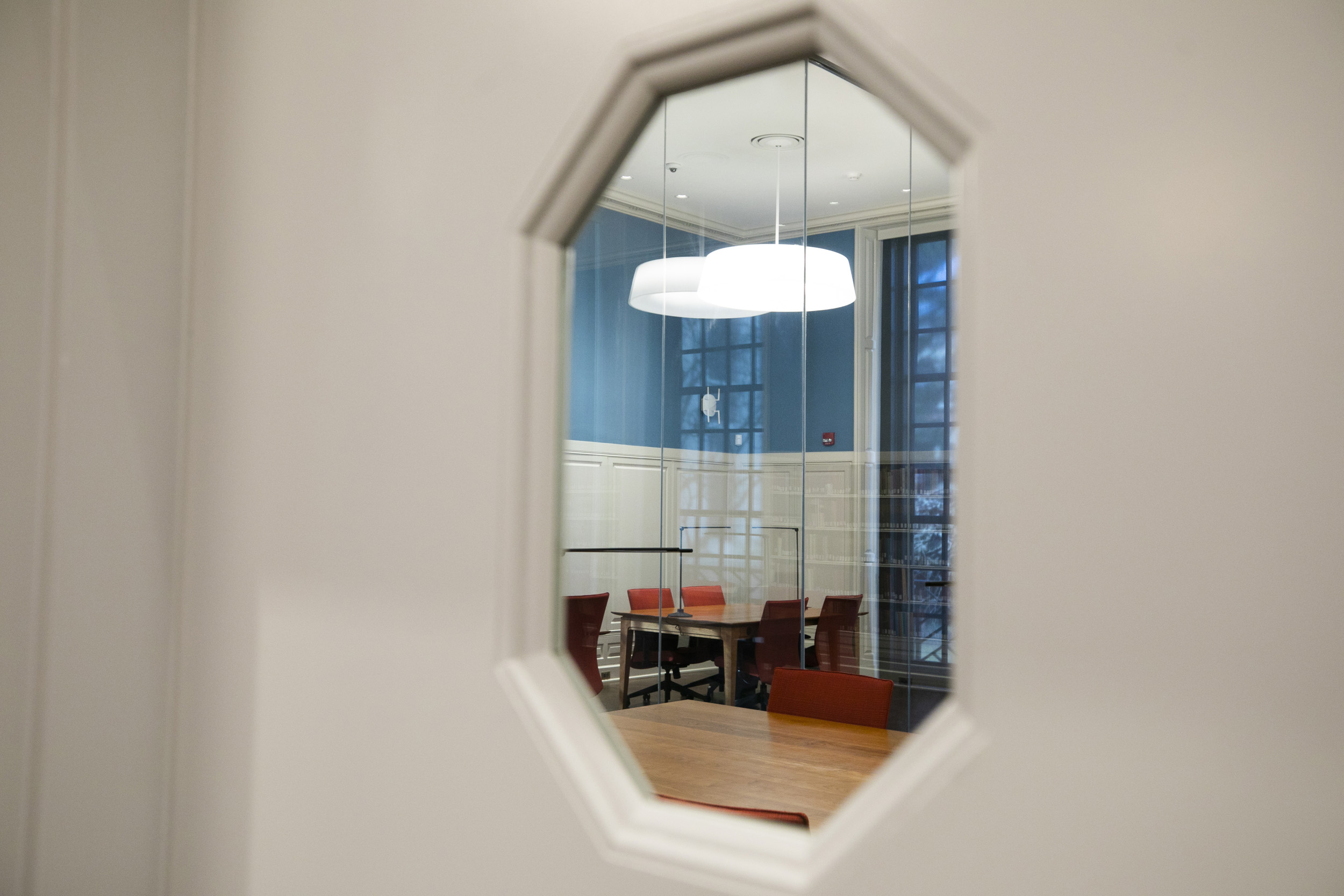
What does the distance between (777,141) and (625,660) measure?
9.50ft

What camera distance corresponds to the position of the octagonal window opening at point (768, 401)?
15.6 feet

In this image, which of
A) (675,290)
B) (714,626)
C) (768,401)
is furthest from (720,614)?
(675,290)

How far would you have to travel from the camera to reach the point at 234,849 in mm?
1416

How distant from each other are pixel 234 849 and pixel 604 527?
426 centimetres

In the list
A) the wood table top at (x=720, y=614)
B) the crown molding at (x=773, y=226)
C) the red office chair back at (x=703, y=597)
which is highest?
the crown molding at (x=773, y=226)

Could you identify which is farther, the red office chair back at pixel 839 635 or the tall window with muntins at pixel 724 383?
the tall window with muntins at pixel 724 383

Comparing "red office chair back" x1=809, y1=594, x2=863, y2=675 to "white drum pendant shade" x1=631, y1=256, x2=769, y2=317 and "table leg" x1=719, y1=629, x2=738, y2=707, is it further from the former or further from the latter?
"white drum pendant shade" x1=631, y1=256, x2=769, y2=317

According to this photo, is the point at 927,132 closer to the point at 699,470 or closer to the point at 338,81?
the point at 338,81

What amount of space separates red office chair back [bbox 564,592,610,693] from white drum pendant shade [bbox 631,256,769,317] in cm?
169

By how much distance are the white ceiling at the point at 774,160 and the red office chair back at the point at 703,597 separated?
2.01m

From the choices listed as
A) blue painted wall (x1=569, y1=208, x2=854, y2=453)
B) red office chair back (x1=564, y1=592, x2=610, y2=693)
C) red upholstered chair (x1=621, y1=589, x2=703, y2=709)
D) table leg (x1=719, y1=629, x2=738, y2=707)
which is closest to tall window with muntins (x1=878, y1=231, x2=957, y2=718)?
blue painted wall (x1=569, y1=208, x2=854, y2=453)

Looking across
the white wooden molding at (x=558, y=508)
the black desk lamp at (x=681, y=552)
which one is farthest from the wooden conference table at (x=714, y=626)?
the white wooden molding at (x=558, y=508)

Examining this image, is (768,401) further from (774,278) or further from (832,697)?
(832,697)

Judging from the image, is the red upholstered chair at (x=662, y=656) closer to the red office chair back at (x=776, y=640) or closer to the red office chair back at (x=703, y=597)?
the red office chair back at (x=703, y=597)
